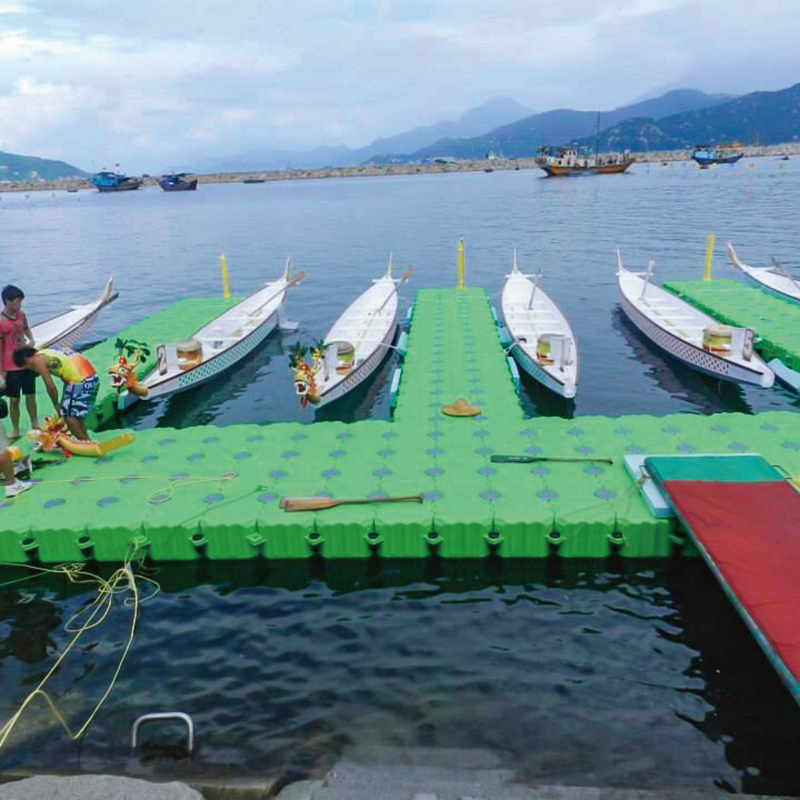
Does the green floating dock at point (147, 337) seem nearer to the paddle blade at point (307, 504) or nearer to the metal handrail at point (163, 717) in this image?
the paddle blade at point (307, 504)

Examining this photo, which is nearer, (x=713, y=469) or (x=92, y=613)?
(x=92, y=613)

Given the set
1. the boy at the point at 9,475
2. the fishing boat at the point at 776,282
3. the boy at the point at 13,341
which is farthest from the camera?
the fishing boat at the point at 776,282

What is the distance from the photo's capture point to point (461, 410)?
42.6ft

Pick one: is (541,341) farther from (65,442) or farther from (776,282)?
(776,282)

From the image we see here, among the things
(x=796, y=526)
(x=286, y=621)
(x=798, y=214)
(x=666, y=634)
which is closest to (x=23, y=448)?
(x=286, y=621)

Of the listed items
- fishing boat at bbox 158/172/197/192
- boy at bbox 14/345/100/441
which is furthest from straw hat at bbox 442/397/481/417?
fishing boat at bbox 158/172/197/192

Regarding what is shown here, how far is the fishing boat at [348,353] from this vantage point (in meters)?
14.2

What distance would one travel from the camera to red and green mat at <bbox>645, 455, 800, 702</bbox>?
21.3 ft

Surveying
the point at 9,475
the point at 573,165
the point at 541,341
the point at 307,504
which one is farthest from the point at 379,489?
the point at 573,165

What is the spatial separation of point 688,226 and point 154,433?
48.2m

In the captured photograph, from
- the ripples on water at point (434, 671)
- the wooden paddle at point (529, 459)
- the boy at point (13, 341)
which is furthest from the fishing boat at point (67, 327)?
the wooden paddle at point (529, 459)

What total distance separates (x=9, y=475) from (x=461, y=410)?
853cm

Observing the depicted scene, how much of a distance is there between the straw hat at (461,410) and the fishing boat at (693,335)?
7.48 metres

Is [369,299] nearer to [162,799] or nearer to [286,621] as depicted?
[286,621]
